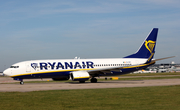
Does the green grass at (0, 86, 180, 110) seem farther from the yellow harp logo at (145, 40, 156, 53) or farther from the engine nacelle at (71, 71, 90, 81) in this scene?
the yellow harp logo at (145, 40, 156, 53)

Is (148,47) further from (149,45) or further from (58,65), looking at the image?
(58,65)

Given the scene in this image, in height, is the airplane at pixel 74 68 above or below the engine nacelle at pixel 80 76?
above

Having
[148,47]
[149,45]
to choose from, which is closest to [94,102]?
[148,47]

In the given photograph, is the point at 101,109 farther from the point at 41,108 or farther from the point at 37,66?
the point at 37,66

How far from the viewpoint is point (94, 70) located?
44.4 meters

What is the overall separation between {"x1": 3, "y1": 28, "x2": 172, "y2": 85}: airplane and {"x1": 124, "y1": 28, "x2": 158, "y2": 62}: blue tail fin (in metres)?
0.81

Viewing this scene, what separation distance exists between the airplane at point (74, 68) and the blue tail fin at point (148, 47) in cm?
81

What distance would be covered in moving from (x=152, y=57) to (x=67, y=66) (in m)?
19.5

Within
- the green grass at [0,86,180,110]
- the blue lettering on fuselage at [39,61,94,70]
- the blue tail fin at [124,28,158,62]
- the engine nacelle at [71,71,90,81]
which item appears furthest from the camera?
the blue tail fin at [124,28,158,62]

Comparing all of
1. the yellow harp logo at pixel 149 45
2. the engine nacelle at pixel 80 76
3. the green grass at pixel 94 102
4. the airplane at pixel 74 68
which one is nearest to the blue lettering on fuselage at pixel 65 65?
the airplane at pixel 74 68

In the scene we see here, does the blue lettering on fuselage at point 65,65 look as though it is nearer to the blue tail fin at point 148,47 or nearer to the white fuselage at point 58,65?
the white fuselage at point 58,65

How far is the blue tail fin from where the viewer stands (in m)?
51.6

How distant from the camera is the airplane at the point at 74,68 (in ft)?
140

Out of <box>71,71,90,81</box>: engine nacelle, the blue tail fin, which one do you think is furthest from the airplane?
the blue tail fin
